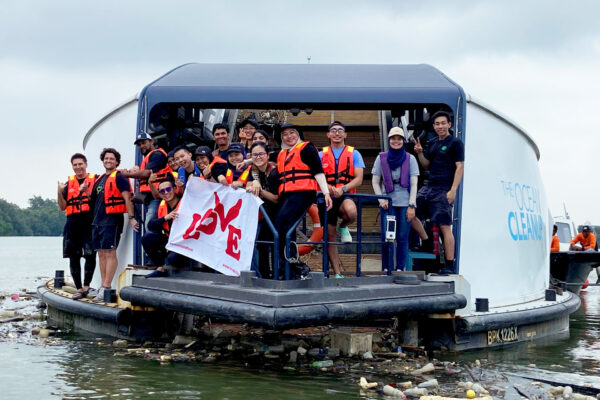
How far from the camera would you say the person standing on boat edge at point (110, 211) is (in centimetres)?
788

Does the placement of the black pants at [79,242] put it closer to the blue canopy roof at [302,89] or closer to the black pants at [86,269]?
the black pants at [86,269]

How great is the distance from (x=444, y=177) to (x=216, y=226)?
8.04ft

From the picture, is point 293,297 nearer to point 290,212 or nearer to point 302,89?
point 290,212

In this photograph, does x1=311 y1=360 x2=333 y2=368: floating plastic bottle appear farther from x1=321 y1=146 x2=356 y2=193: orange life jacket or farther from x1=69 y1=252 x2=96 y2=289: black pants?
x1=69 y1=252 x2=96 y2=289: black pants

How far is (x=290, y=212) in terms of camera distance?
5980 mm

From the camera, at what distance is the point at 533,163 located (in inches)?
382

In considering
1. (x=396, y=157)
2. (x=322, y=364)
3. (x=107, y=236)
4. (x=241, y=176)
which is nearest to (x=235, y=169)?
(x=241, y=176)

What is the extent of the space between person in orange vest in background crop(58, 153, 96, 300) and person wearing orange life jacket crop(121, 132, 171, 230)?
105 cm

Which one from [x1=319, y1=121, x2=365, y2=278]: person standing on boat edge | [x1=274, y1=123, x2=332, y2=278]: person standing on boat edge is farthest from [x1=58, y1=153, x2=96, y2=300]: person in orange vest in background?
[x1=274, y1=123, x2=332, y2=278]: person standing on boat edge

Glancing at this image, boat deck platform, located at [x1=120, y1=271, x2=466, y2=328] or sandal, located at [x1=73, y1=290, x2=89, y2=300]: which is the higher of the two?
boat deck platform, located at [x1=120, y1=271, x2=466, y2=328]

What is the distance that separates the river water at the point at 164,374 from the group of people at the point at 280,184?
0.98m

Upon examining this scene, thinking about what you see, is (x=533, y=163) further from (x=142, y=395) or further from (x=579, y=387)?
(x=142, y=395)

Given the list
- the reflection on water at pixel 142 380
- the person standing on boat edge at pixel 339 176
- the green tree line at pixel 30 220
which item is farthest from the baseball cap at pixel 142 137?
the green tree line at pixel 30 220

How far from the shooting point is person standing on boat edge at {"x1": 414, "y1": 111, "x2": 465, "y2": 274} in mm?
7133
